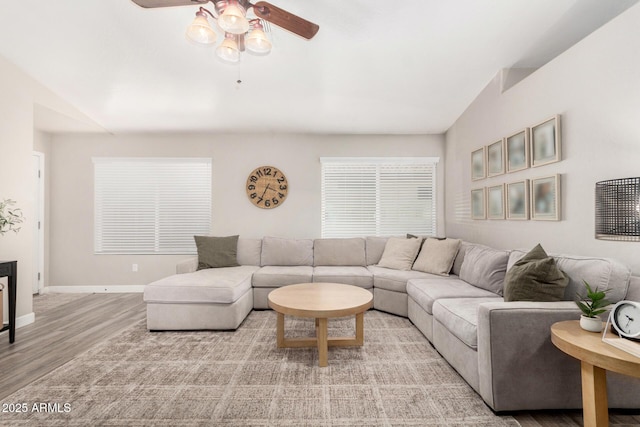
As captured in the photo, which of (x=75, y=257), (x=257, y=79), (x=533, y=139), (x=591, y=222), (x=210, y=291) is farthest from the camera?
(x=75, y=257)

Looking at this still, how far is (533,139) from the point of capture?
292 centimetres

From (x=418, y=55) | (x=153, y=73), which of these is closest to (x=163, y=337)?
(x=153, y=73)

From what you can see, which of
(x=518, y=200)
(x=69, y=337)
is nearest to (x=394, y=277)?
(x=518, y=200)

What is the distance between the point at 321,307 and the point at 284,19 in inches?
82.7

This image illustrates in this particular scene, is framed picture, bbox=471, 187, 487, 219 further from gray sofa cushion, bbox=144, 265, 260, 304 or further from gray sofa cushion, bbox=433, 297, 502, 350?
gray sofa cushion, bbox=144, 265, 260, 304

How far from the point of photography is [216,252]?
4.18m

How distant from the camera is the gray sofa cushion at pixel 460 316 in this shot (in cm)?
203

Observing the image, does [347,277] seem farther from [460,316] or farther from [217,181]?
[217,181]

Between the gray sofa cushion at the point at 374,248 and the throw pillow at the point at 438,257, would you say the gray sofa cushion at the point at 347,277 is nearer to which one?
the gray sofa cushion at the point at 374,248

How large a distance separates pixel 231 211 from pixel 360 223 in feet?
6.84

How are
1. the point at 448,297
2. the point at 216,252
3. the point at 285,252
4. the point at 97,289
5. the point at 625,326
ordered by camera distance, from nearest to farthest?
the point at 625,326 → the point at 448,297 → the point at 216,252 → the point at 285,252 → the point at 97,289

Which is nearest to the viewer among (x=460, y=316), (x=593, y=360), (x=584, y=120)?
(x=593, y=360)

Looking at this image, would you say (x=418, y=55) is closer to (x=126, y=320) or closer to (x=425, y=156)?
(x=425, y=156)

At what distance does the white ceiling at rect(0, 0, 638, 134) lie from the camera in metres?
2.54
